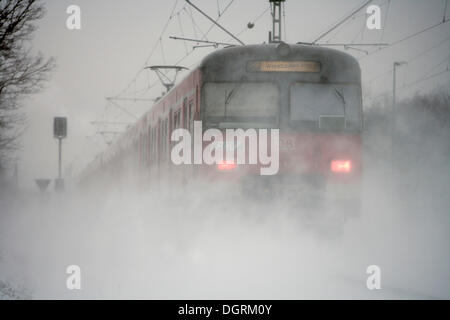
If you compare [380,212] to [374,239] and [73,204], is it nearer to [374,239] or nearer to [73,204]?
[374,239]

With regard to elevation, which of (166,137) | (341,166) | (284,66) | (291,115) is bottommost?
(341,166)

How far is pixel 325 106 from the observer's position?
32.8 ft

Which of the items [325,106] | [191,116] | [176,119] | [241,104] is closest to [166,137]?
[176,119]

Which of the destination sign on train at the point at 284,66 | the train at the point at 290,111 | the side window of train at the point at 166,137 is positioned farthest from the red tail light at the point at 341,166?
the side window of train at the point at 166,137

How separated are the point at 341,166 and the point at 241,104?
5.77ft

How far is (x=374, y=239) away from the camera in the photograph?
1428 cm

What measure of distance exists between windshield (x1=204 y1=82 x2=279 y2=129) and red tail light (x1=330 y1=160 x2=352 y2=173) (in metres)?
1.08

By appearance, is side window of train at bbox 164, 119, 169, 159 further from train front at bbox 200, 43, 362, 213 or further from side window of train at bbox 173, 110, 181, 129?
train front at bbox 200, 43, 362, 213

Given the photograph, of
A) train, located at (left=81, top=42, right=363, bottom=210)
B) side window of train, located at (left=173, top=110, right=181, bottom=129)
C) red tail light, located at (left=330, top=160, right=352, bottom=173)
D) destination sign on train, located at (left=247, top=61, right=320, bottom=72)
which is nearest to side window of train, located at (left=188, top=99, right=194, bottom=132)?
train, located at (left=81, top=42, right=363, bottom=210)

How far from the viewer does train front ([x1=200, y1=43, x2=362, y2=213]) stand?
32.4 feet

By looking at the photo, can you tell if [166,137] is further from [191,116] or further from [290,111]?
[290,111]

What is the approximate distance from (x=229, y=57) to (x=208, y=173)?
68.6 inches
